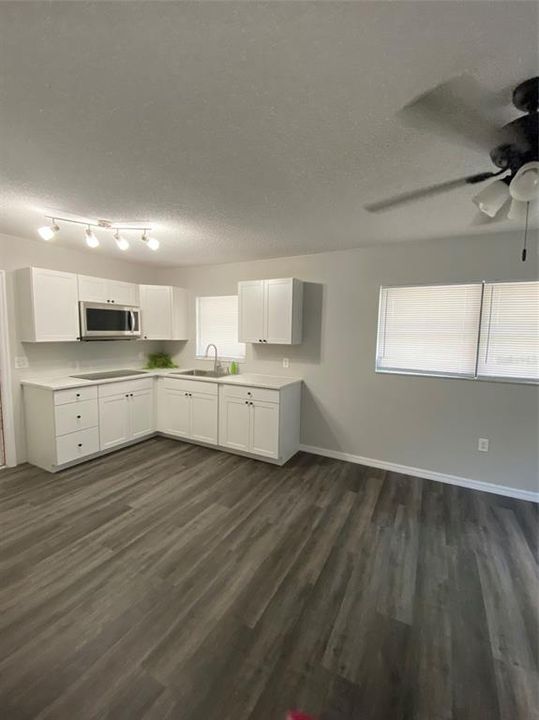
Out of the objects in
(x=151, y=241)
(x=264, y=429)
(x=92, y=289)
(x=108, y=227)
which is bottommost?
(x=264, y=429)

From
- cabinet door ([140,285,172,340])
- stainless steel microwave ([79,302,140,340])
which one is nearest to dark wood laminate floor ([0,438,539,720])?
stainless steel microwave ([79,302,140,340])

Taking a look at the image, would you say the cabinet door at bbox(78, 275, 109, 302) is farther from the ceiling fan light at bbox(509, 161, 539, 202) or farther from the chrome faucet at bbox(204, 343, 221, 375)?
the ceiling fan light at bbox(509, 161, 539, 202)

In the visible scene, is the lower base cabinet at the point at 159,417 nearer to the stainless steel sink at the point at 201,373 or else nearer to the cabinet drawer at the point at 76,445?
the cabinet drawer at the point at 76,445

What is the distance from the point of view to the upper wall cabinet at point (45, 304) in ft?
10.8

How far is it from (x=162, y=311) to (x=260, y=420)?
2265mm

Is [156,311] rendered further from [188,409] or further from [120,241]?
[120,241]

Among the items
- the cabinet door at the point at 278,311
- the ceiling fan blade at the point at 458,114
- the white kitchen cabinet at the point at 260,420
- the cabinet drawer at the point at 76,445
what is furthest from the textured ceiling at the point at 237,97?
the cabinet drawer at the point at 76,445

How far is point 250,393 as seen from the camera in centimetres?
367

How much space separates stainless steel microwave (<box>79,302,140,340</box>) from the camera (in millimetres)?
3684

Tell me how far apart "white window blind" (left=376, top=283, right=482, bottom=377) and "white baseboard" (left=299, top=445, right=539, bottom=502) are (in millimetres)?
1084

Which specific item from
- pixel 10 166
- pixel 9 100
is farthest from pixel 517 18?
pixel 10 166

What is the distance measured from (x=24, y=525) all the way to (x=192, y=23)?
3.27m

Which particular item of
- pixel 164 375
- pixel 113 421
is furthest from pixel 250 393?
pixel 113 421

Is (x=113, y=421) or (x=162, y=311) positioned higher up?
(x=162, y=311)
